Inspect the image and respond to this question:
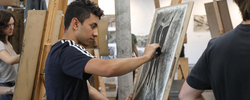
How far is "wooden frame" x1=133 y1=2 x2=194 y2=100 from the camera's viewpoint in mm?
1389

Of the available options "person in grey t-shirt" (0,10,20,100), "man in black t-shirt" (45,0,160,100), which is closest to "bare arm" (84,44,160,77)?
"man in black t-shirt" (45,0,160,100)

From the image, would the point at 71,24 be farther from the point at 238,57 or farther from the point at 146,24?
the point at 146,24

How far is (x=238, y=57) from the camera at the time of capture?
0.77 meters

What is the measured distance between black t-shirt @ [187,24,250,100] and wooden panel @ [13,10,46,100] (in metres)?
1.32

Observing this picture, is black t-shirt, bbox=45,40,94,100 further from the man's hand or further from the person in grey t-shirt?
the person in grey t-shirt

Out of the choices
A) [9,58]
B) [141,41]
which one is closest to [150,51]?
[9,58]

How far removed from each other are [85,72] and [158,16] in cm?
93

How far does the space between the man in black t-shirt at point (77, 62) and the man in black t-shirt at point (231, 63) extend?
39cm

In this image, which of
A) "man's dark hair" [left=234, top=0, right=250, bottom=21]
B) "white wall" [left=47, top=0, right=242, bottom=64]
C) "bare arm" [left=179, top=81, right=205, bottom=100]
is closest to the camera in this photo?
"man's dark hair" [left=234, top=0, right=250, bottom=21]

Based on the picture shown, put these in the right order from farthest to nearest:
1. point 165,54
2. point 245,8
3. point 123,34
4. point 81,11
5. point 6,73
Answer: point 123,34 < point 6,73 < point 165,54 < point 81,11 < point 245,8

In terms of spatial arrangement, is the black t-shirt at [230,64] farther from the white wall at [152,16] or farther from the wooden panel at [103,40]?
the white wall at [152,16]

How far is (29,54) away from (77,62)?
2.74 ft

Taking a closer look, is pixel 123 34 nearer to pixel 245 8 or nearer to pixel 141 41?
pixel 245 8

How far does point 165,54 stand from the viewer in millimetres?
1446
